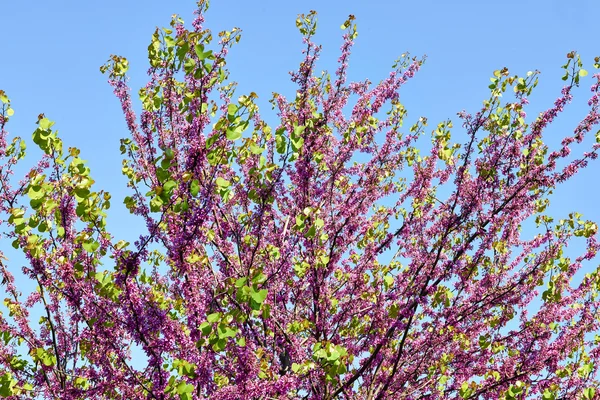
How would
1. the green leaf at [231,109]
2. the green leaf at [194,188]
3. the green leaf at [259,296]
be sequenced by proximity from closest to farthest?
the green leaf at [259,296] → the green leaf at [194,188] → the green leaf at [231,109]

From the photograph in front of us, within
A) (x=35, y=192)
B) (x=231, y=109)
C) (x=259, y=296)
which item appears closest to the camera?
(x=259, y=296)

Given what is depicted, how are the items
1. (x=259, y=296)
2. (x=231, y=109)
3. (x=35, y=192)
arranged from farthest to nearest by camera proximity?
(x=231, y=109) → (x=35, y=192) → (x=259, y=296)

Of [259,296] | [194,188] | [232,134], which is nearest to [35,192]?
[194,188]

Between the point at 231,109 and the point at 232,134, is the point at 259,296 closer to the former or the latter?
the point at 232,134

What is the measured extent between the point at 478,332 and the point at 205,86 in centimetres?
506

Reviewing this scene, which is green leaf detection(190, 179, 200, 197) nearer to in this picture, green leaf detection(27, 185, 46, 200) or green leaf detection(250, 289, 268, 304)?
green leaf detection(250, 289, 268, 304)

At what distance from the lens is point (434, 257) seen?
7820 millimetres

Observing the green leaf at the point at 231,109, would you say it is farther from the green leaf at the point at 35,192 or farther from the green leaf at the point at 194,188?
the green leaf at the point at 35,192

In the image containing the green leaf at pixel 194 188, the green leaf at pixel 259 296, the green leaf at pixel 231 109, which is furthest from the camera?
the green leaf at pixel 231 109

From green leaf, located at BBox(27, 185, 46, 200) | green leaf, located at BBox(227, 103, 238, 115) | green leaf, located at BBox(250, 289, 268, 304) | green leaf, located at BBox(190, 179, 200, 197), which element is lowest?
green leaf, located at BBox(250, 289, 268, 304)

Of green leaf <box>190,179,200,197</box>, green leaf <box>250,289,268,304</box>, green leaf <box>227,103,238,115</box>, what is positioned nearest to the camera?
green leaf <box>250,289,268,304</box>

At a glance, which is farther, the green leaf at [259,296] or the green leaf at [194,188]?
the green leaf at [194,188]

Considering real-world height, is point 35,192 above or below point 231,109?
below

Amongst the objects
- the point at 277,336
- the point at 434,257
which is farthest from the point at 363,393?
the point at 434,257
